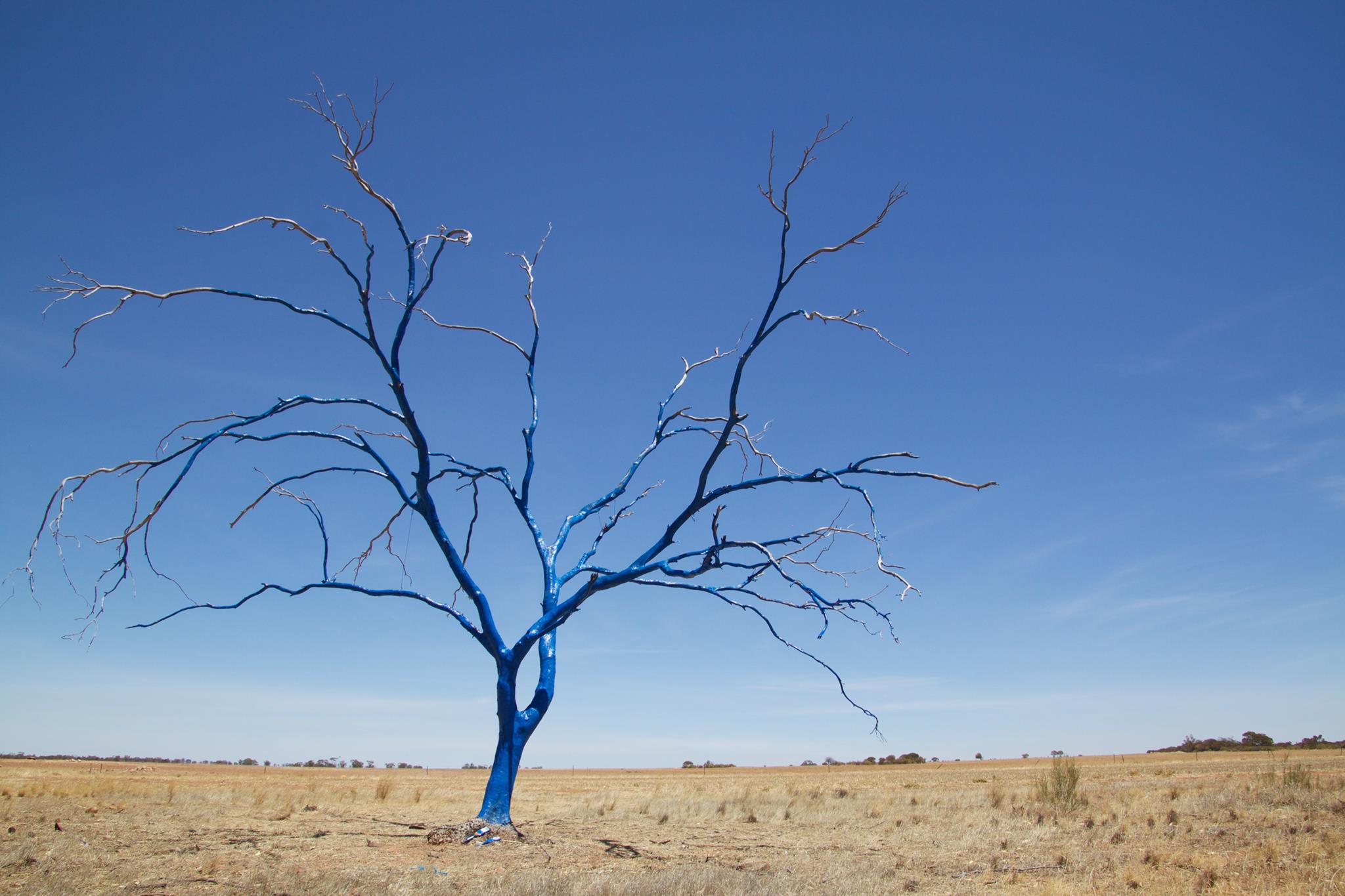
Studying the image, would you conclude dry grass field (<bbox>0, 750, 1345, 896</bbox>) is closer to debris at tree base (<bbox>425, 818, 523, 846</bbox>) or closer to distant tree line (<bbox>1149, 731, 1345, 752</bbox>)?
debris at tree base (<bbox>425, 818, 523, 846</bbox>)

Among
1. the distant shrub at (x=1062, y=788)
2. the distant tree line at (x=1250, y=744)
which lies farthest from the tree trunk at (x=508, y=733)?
the distant tree line at (x=1250, y=744)

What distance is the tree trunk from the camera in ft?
41.1

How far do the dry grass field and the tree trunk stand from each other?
79 cm

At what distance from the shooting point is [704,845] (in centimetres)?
1265

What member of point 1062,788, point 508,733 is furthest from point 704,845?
point 1062,788

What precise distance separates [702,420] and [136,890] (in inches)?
421

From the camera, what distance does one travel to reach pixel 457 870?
31.6ft

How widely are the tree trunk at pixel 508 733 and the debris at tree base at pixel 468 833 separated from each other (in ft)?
0.50

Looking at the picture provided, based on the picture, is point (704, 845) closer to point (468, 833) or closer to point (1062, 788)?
point (468, 833)

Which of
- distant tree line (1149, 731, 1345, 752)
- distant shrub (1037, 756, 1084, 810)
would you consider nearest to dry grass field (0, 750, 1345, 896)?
distant shrub (1037, 756, 1084, 810)

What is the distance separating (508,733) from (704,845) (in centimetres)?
363

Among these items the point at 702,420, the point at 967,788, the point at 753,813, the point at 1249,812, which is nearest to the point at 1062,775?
the point at 1249,812

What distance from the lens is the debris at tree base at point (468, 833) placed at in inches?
458

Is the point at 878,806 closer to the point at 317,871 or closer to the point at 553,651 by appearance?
the point at 553,651
